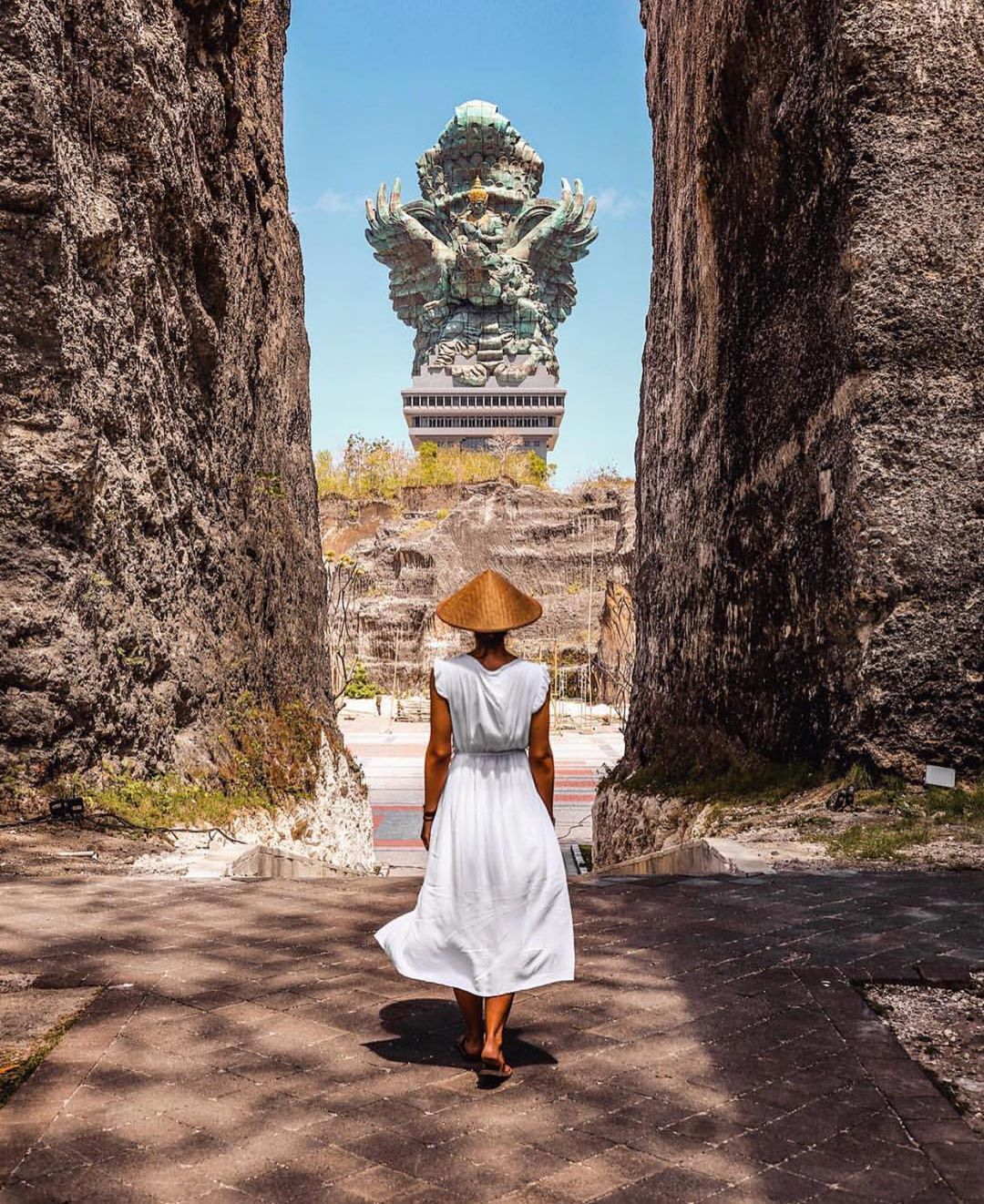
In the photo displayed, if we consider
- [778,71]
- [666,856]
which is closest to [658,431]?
[778,71]

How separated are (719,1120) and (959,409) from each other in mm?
6147

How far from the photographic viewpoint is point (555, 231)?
221 feet

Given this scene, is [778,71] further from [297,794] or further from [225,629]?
[297,794]

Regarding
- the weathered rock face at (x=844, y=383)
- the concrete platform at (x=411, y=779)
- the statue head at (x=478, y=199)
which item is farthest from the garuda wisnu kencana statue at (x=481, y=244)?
the weathered rock face at (x=844, y=383)

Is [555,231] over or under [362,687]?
over

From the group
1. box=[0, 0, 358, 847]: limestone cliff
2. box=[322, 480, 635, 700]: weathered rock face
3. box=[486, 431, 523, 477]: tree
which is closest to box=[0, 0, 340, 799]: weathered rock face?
box=[0, 0, 358, 847]: limestone cliff

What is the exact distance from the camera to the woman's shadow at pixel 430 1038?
138 inches

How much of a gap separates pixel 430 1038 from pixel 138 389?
613cm

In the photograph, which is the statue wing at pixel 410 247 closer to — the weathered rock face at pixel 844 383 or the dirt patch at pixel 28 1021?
the weathered rock face at pixel 844 383

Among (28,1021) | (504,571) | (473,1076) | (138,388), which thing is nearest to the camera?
(473,1076)

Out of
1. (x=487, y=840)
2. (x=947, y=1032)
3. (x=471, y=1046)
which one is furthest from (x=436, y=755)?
(x=947, y=1032)

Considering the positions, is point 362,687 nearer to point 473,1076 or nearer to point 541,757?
point 541,757

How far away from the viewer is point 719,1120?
10.00ft

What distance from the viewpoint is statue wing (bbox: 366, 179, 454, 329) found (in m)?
66.1
